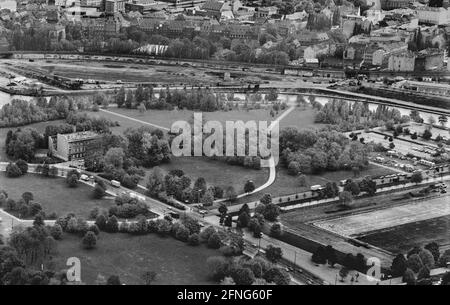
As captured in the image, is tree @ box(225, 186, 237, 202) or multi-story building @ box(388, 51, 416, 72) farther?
multi-story building @ box(388, 51, 416, 72)

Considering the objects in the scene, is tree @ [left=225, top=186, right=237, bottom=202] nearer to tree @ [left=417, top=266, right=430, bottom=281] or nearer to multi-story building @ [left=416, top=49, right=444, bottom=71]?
tree @ [left=417, top=266, right=430, bottom=281]

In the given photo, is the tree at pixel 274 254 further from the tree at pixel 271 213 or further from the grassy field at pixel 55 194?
the grassy field at pixel 55 194

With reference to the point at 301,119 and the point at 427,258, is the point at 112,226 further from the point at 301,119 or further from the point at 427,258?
the point at 301,119

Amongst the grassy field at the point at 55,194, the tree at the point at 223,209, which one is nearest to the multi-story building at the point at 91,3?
the grassy field at the point at 55,194

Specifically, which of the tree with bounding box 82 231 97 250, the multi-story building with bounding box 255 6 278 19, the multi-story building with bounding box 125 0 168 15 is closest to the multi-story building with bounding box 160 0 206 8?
the multi-story building with bounding box 125 0 168 15

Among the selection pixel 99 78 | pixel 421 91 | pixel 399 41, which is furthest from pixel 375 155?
pixel 399 41

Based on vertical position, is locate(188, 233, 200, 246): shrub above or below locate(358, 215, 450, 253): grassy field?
above
